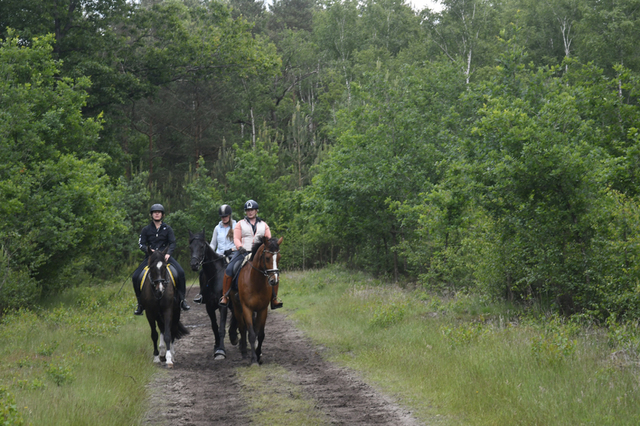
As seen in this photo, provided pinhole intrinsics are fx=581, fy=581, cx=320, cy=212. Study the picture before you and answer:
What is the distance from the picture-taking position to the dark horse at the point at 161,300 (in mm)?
10328

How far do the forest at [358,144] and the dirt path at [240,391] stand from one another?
4830 millimetres

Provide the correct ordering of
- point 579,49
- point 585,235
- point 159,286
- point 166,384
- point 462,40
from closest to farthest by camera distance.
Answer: point 166,384, point 159,286, point 585,235, point 579,49, point 462,40

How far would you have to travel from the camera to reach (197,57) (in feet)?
103

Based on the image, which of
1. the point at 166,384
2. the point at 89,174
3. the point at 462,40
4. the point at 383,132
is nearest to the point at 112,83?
the point at 89,174

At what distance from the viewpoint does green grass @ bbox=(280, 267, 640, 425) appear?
621 centimetres

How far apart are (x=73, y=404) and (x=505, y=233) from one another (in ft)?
29.3

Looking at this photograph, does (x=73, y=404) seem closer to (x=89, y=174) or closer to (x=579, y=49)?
(x=89, y=174)

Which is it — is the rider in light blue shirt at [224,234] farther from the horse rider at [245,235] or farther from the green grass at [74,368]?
the green grass at [74,368]

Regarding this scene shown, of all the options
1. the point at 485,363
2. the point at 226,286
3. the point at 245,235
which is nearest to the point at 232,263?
the point at 226,286

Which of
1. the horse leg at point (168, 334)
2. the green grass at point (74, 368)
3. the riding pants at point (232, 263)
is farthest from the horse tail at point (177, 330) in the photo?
the riding pants at point (232, 263)

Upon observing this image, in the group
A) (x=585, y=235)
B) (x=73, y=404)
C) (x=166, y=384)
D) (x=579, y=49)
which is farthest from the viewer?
(x=579, y=49)

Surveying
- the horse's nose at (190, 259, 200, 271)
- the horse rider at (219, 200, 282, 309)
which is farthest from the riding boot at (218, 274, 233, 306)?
the horse's nose at (190, 259, 200, 271)

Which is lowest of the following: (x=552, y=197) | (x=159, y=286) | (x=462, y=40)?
(x=159, y=286)

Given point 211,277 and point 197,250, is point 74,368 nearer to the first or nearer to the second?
point 197,250
